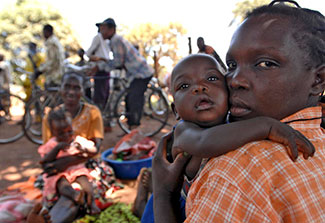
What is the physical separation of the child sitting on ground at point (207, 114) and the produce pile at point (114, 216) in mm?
1459

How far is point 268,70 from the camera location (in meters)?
0.83

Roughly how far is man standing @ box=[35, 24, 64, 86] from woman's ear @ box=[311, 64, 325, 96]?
612 cm

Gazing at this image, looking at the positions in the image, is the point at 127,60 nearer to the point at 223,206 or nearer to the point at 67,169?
the point at 67,169

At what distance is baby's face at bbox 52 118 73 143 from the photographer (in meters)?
2.67

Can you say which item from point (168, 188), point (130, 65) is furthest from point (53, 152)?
point (130, 65)

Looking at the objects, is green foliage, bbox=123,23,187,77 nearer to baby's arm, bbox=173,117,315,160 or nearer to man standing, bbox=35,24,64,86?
man standing, bbox=35,24,64,86

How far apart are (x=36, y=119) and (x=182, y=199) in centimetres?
650

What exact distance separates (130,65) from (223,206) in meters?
4.69

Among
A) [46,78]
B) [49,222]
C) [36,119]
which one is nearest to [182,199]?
[49,222]

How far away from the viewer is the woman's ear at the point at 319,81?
882mm

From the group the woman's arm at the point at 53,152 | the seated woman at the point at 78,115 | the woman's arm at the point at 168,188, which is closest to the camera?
the woman's arm at the point at 168,188

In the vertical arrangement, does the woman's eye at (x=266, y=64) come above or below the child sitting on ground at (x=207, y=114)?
above

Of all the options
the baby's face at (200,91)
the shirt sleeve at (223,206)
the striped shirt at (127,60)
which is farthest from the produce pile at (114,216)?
the striped shirt at (127,60)

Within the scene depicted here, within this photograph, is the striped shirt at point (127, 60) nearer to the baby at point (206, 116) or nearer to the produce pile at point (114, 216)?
the produce pile at point (114, 216)
